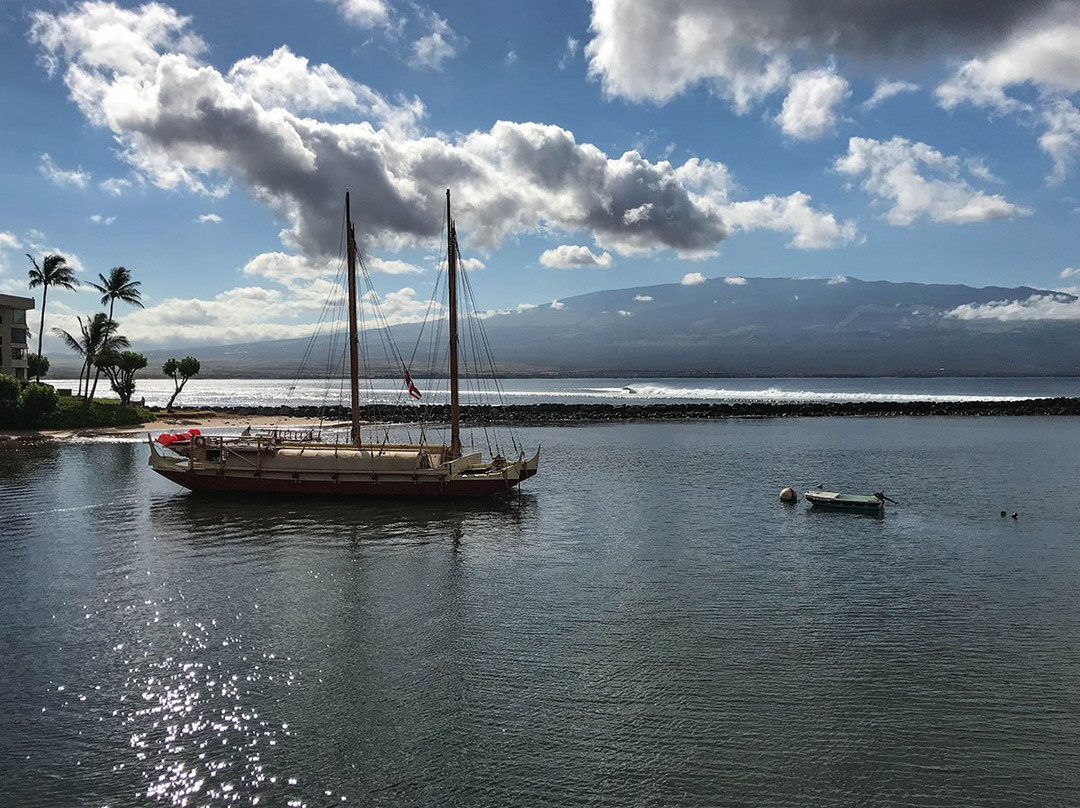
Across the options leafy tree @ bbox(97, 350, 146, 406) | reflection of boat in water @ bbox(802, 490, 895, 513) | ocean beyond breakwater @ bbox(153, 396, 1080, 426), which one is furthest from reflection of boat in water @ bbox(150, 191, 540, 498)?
ocean beyond breakwater @ bbox(153, 396, 1080, 426)

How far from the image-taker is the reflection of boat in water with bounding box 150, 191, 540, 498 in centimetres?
3994

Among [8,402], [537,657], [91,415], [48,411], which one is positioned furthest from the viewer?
[91,415]

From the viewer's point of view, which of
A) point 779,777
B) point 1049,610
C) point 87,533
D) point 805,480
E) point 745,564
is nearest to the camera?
point 779,777

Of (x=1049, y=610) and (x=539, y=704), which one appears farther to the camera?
(x=1049, y=610)

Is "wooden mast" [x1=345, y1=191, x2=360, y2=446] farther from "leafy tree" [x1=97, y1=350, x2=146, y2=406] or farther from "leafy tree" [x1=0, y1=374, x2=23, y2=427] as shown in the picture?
"leafy tree" [x1=97, y1=350, x2=146, y2=406]

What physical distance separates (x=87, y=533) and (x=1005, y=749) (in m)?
33.5

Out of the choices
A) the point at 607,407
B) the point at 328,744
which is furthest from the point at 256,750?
the point at 607,407

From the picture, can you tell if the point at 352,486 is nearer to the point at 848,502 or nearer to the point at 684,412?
the point at 848,502

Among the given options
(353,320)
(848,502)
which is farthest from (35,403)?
(848,502)

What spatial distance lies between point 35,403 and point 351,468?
51203mm

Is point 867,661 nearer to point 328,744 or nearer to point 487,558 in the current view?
point 328,744

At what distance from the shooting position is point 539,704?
52.4 feet

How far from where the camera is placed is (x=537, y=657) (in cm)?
1856

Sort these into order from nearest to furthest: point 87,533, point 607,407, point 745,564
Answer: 1. point 745,564
2. point 87,533
3. point 607,407
